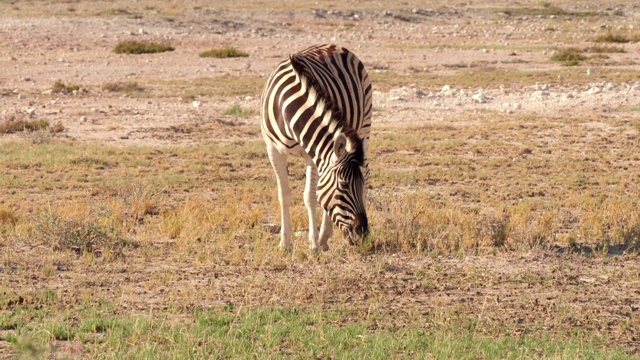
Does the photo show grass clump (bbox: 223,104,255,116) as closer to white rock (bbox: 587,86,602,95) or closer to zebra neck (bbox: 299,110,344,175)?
white rock (bbox: 587,86,602,95)

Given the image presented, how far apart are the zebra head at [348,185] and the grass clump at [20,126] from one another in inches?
382

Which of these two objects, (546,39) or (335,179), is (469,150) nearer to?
(335,179)

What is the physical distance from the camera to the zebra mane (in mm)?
7727

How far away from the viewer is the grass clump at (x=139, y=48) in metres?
27.6

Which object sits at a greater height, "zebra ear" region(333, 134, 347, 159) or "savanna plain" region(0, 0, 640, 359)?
"zebra ear" region(333, 134, 347, 159)

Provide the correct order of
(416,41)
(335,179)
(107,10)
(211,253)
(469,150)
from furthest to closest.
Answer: (107,10)
(416,41)
(469,150)
(211,253)
(335,179)

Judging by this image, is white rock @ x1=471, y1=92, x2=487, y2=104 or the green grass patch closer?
the green grass patch

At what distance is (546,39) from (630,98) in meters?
16.6

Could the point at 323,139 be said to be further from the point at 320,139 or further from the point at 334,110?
the point at 334,110

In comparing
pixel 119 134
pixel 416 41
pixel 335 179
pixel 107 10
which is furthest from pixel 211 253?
pixel 107 10

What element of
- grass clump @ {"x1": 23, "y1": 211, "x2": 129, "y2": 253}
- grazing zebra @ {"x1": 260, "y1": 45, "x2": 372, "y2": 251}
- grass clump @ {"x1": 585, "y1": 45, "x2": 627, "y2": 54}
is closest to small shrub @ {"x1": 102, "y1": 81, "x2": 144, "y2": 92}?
grazing zebra @ {"x1": 260, "y1": 45, "x2": 372, "y2": 251}

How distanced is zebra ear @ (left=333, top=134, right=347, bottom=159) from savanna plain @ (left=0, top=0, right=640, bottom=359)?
36.7 inches

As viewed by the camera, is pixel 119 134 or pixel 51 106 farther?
pixel 51 106

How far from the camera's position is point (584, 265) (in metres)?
8.25
